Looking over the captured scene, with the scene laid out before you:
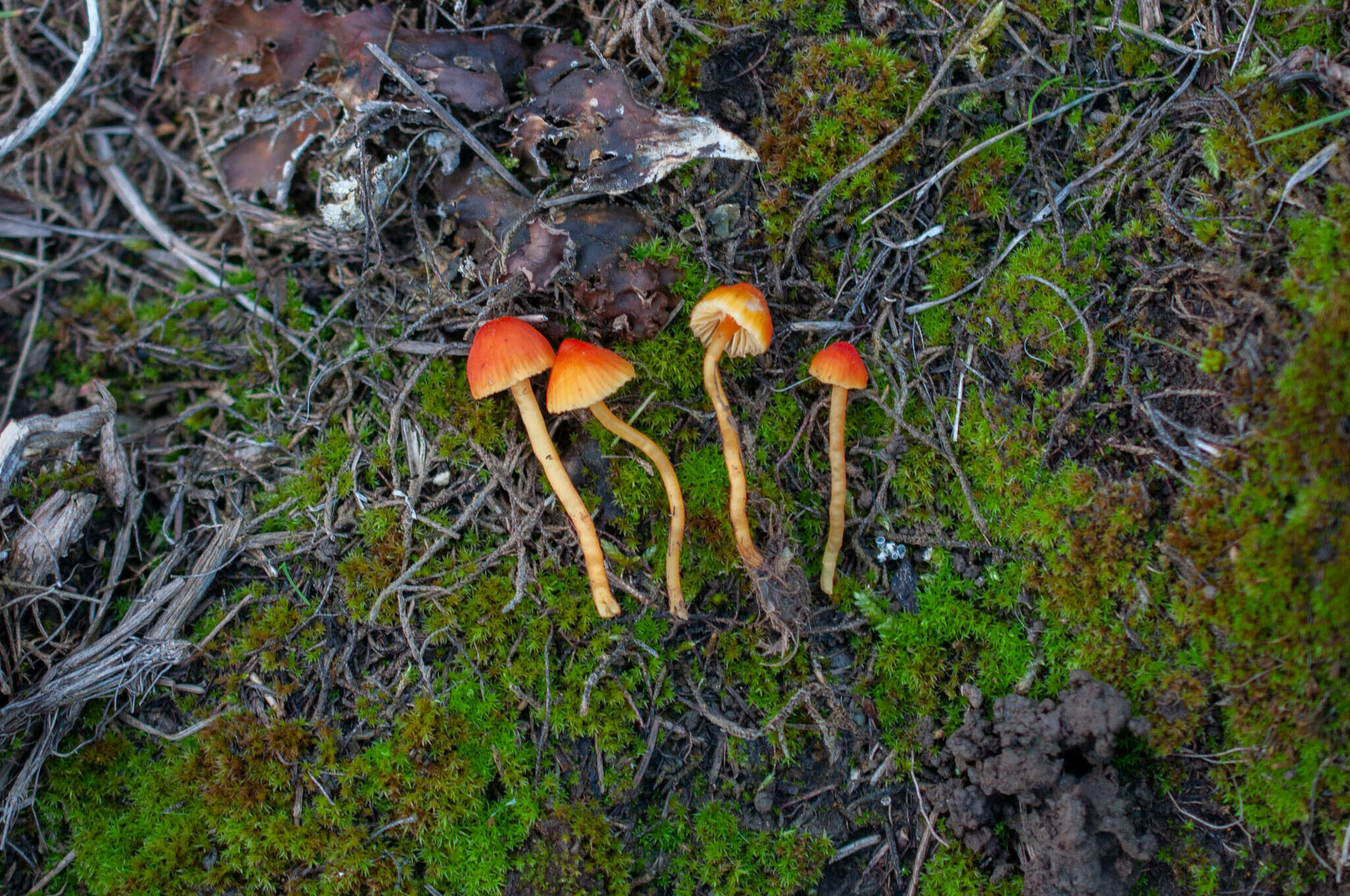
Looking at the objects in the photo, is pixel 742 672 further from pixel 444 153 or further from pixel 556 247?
pixel 444 153

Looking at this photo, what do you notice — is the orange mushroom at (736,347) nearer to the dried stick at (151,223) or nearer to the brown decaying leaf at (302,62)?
the brown decaying leaf at (302,62)

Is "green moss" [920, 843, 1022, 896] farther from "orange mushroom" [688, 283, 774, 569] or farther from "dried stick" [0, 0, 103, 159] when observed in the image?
"dried stick" [0, 0, 103, 159]

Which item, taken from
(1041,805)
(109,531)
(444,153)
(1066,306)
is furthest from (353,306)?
(1041,805)

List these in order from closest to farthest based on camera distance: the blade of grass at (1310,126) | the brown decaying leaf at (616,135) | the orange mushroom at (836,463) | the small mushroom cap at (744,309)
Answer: the blade of grass at (1310,126), the small mushroom cap at (744,309), the orange mushroom at (836,463), the brown decaying leaf at (616,135)

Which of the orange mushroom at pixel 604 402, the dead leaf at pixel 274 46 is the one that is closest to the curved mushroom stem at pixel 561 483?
the orange mushroom at pixel 604 402

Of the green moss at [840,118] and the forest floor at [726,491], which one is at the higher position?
the green moss at [840,118]

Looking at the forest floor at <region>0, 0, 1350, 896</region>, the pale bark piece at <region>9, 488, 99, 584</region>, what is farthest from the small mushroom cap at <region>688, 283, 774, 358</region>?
the pale bark piece at <region>9, 488, 99, 584</region>
